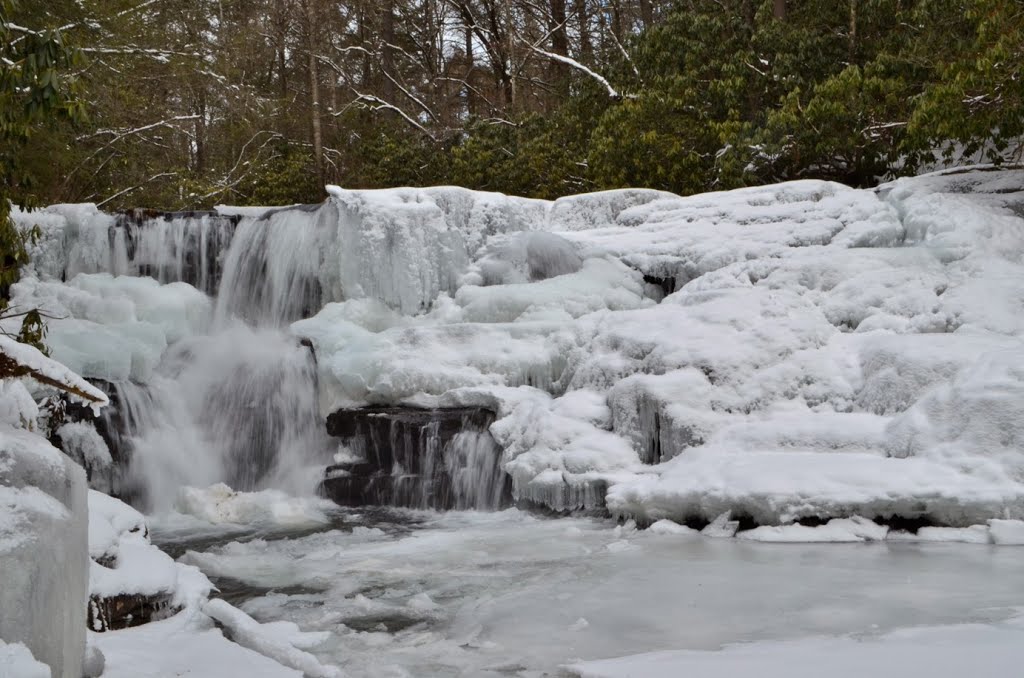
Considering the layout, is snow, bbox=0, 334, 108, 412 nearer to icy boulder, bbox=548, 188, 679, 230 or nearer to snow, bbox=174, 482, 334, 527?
snow, bbox=174, 482, 334, 527

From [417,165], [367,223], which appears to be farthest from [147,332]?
[417,165]

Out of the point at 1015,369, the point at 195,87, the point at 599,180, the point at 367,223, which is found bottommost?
the point at 1015,369

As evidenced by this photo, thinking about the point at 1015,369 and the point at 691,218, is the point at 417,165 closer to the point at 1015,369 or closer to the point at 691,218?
the point at 691,218

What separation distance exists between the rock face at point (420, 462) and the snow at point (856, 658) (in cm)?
428

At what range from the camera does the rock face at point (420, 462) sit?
8.10m

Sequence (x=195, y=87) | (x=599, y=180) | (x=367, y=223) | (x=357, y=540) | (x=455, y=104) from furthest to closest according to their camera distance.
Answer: (x=455, y=104) → (x=195, y=87) → (x=599, y=180) → (x=367, y=223) → (x=357, y=540)

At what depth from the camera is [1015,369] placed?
6.35 metres

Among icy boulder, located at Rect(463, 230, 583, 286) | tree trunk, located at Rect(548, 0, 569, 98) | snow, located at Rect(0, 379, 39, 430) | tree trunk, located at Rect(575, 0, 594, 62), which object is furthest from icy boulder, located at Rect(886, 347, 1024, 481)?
tree trunk, located at Rect(575, 0, 594, 62)

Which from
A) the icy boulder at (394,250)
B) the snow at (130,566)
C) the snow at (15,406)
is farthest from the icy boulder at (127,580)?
the icy boulder at (394,250)

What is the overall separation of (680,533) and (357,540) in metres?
2.30

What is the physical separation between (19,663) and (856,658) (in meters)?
2.76

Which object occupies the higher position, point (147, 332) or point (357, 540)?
point (147, 332)

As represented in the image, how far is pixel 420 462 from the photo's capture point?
328 inches

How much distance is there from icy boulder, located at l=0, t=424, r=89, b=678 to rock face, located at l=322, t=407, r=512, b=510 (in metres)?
5.40
